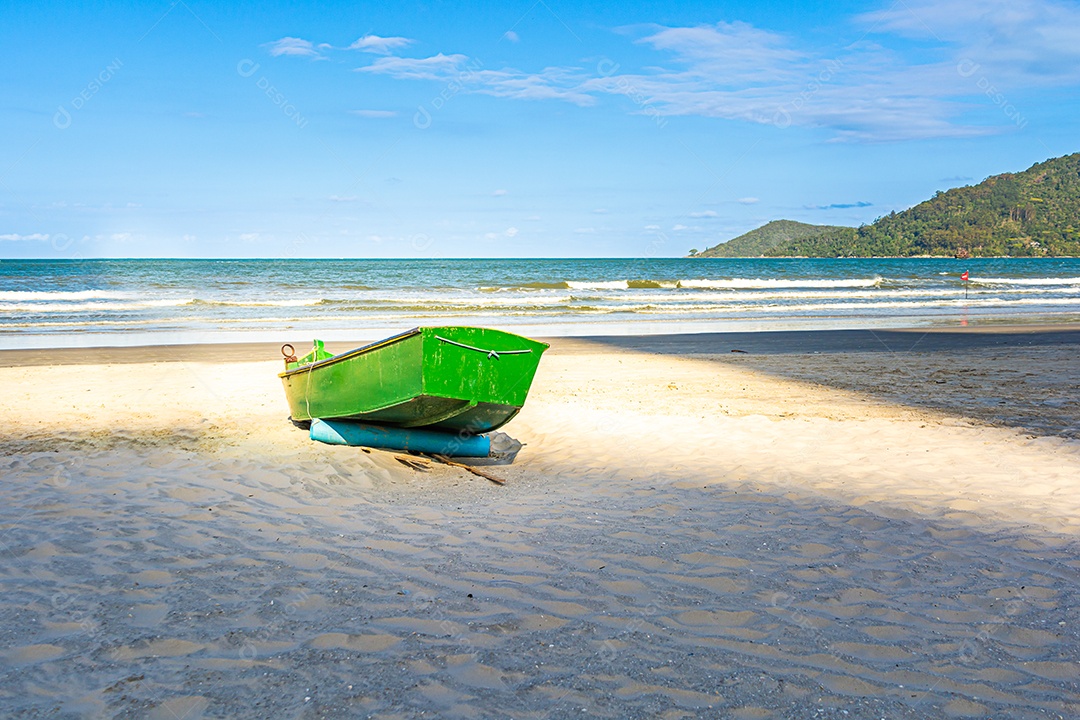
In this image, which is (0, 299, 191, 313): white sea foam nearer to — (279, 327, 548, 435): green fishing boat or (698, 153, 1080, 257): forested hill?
(279, 327, 548, 435): green fishing boat

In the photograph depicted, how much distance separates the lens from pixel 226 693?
3170mm

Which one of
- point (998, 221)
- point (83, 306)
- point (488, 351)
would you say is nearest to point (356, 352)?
point (488, 351)

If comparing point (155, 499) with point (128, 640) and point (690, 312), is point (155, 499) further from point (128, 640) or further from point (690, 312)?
point (690, 312)

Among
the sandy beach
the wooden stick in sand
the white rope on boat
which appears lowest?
the wooden stick in sand

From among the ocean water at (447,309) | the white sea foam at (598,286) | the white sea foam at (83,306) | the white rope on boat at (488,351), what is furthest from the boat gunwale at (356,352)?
the white sea foam at (598,286)

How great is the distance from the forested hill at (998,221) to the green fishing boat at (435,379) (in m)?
107

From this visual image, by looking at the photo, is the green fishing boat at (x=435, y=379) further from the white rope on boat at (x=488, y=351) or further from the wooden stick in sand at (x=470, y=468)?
the wooden stick in sand at (x=470, y=468)

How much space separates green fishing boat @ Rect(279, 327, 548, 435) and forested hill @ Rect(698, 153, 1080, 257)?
10696 cm

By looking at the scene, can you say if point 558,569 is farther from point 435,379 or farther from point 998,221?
point 998,221

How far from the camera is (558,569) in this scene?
4.52 m

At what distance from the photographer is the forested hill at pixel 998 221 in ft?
333

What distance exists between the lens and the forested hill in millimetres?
101625

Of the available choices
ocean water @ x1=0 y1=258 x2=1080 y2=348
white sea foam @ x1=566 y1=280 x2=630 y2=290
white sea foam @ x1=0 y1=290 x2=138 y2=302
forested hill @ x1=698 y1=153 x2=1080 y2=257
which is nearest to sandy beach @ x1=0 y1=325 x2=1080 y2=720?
ocean water @ x1=0 y1=258 x2=1080 y2=348

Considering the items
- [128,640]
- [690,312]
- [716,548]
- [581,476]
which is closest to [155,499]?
[128,640]
